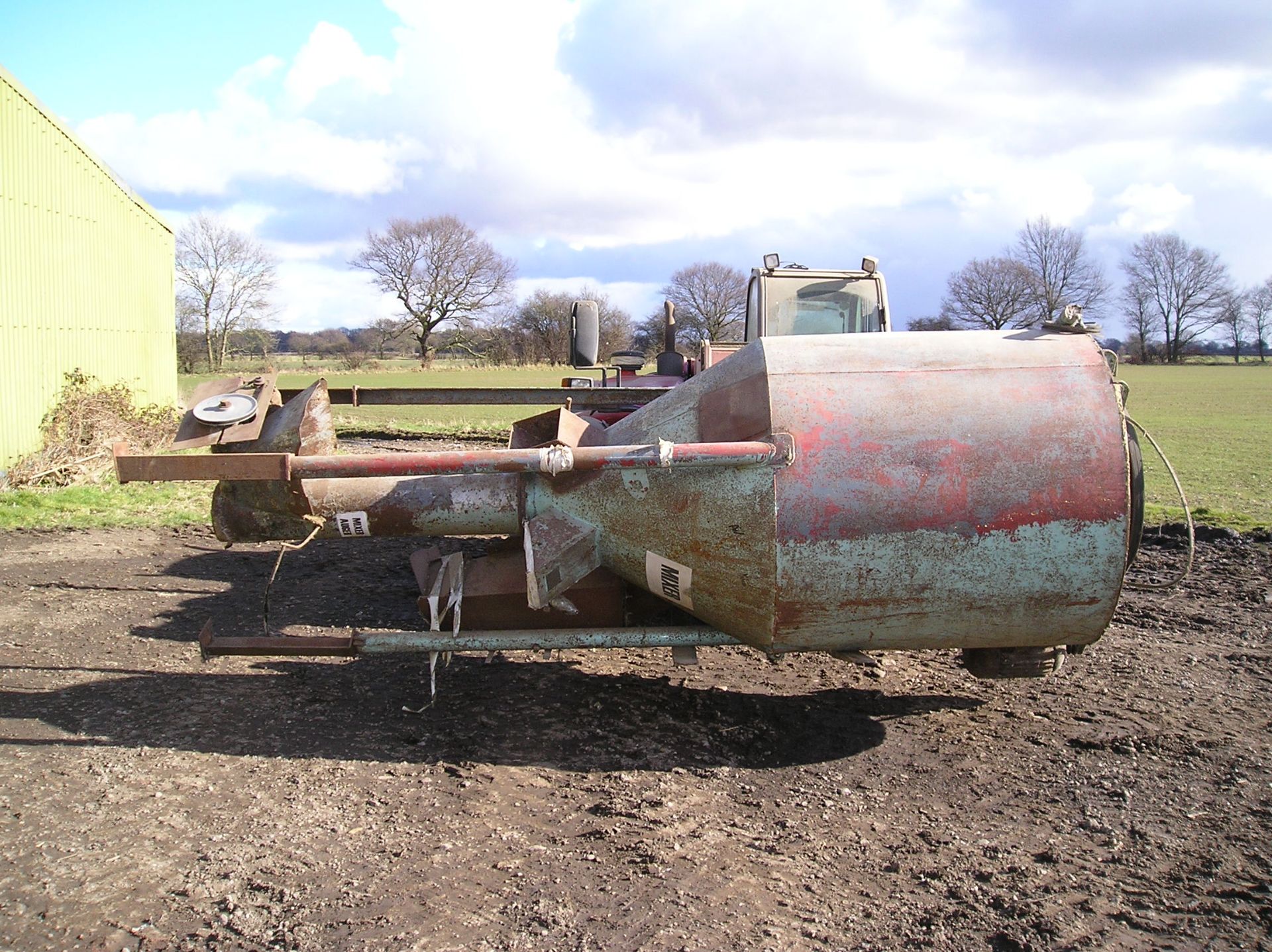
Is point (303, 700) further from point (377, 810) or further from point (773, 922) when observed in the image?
point (773, 922)

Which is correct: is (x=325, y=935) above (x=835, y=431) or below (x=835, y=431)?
below

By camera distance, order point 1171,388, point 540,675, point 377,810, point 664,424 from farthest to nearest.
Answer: point 1171,388, point 540,675, point 664,424, point 377,810

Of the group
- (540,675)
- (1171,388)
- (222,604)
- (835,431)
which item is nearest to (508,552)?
(540,675)

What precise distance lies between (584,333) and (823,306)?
2.62 m

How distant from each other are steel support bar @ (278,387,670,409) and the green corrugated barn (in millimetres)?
6910

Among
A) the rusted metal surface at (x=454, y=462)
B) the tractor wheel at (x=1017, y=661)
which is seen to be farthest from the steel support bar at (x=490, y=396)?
the tractor wheel at (x=1017, y=661)

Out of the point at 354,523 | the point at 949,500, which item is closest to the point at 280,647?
the point at 354,523

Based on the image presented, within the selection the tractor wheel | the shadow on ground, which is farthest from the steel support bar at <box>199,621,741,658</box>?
the tractor wheel

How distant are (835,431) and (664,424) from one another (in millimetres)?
890

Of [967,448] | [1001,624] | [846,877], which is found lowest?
[846,877]

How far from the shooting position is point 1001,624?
11.9 feet

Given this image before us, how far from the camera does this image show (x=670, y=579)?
12.6 feet

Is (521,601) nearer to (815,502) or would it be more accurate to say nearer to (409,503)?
(409,503)

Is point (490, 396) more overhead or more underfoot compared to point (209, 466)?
more overhead
